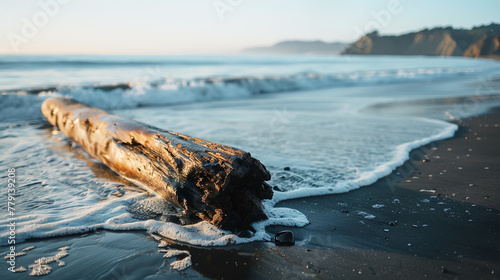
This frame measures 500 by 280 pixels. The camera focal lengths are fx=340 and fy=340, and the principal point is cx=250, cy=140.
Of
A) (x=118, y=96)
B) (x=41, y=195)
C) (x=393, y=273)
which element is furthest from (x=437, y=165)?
(x=118, y=96)

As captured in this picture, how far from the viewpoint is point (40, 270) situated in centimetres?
218

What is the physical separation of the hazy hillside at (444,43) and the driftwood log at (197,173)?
22.4m

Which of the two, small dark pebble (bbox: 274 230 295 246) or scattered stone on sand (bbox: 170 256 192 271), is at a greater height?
small dark pebble (bbox: 274 230 295 246)

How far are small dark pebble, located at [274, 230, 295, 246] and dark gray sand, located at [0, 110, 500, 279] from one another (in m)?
0.06

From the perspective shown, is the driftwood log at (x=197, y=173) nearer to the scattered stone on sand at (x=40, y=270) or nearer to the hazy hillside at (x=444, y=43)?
the scattered stone on sand at (x=40, y=270)

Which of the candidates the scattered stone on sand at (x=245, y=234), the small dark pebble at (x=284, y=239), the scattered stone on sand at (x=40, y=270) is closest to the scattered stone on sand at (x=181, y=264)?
the scattered stone on sand at (x=245, y=234)

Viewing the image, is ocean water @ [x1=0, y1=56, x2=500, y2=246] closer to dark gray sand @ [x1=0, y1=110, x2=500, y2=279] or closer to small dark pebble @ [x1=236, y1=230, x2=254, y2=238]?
small dark pebble @ [x1=236, y1=230, x2=254, y2=238]

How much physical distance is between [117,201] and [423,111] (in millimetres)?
8147

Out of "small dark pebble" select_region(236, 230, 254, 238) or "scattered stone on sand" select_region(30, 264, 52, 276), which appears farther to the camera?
"small dark pebble" select_region(236, 230, 254, 238)

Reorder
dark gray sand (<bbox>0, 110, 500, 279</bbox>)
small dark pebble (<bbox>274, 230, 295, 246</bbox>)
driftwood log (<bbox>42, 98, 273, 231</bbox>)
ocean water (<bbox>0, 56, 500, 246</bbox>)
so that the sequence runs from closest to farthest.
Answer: dark gray sand (<bbox>0, 110, 500, 279</bbox>) < small dark pebble (<bbox>274, 230, 295, 246</bbox>) < driftwood log (<bbox>42, 98, 273, 231</bbox>) < ocean water (<bbox>0, 56, 500, 246</bbox>)

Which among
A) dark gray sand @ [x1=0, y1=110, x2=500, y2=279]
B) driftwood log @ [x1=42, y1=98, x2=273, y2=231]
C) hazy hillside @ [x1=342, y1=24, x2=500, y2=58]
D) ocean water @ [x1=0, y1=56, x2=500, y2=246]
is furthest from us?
hazy hillside @ [x1=342, y1=24, x2=500, y2=58]

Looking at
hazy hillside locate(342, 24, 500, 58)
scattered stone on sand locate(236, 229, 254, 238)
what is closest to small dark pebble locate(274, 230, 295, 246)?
scattered stone on sand locate(236, 229, 254, 238)

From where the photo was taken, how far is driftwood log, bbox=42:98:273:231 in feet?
8.45

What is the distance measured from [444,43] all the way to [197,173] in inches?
2321
